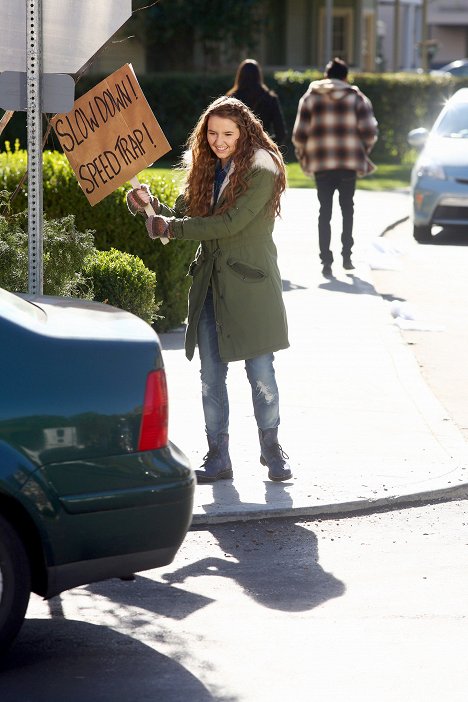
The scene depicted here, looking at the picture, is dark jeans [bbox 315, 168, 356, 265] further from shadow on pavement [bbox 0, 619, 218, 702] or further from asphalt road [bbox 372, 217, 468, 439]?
shadow on pavement [bbox 0, 619, 218, 702]

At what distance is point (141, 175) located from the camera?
1122 cm

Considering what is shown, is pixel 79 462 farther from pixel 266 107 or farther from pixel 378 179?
pixel 378 179

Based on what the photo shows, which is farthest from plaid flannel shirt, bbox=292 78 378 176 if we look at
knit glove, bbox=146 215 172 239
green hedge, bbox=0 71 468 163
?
green hedge, bbox=0 71 468 163

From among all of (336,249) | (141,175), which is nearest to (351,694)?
(141,175)

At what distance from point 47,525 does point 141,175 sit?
22.6 feet

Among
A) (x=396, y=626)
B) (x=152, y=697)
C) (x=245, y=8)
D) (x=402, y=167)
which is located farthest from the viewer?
(x=245, y=8)

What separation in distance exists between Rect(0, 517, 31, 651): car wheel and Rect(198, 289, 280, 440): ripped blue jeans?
2407mm

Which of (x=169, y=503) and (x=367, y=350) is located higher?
(x=169, y=503)

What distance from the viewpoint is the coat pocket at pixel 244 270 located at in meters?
6.70

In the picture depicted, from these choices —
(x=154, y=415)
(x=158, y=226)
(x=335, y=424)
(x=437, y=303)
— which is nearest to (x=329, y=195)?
(x=437, y=303)

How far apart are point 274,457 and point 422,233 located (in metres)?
9.92

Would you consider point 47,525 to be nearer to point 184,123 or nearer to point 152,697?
point 152,697

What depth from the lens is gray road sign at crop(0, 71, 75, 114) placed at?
250 inches

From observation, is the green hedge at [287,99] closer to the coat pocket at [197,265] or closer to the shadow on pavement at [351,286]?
the shadow on pavement at [351,286]
